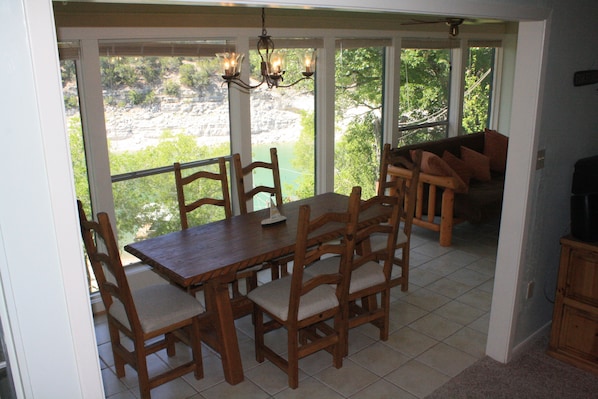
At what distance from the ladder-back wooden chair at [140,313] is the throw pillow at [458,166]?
10.7 ft

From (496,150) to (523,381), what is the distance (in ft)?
11.6

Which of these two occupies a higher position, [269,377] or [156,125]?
[156,125]

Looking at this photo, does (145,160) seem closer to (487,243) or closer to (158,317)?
(158,317)

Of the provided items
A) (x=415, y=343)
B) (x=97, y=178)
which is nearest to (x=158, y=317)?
(x=97, y=178)

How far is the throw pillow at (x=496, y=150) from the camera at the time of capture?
581cm

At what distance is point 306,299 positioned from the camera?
9.00ft

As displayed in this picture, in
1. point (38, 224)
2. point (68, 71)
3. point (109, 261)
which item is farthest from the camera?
point (68, 71)

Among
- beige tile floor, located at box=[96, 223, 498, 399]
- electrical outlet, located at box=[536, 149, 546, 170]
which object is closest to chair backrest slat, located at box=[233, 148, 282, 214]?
beige tile floor, located at box=[96, 223, 498, 399]

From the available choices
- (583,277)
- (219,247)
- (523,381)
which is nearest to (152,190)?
(219,247)

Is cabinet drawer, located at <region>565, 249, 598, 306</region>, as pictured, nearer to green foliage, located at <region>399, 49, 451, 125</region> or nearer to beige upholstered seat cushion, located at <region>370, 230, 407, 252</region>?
beige upholstered seat cushion, located at <region>370, 230, 407, 252</region>

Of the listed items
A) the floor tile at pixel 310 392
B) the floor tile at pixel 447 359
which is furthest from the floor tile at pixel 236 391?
the floor tile at pixel 447 359

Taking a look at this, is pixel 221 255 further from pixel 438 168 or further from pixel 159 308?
pixel 438 168

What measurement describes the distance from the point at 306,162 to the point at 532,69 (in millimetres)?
2609

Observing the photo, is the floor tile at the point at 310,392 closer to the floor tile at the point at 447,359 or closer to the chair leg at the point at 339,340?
the chair leg at the point at 339,340
